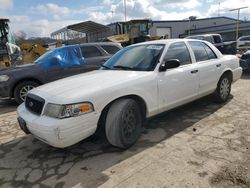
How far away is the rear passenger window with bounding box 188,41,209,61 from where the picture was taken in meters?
5.20

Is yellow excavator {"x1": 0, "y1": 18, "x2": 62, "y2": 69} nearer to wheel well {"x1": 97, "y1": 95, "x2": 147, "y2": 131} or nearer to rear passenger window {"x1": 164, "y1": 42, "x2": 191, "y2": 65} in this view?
rear passenger window {"x1": 164, "y1": 42, "x2": 191, "y2": 65}

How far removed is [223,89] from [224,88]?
45 millimetres

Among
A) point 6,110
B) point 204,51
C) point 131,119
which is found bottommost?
point 6,110

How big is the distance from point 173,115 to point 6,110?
4393 millimetres

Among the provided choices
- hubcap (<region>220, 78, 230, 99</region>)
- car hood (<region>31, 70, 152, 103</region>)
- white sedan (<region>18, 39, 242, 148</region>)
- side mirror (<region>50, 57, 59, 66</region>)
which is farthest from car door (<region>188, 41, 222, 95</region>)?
side mirror (<region>50, 57, 59, 66</region>)

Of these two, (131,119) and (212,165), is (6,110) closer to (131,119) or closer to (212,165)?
(131,119)

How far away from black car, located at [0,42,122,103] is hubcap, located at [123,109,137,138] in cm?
422

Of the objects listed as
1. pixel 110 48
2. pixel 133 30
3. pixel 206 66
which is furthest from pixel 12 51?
pixel 206 66

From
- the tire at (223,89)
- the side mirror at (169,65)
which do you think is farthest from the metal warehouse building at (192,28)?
the side mirror at (169,65)

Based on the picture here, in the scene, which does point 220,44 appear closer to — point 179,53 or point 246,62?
point 246,62

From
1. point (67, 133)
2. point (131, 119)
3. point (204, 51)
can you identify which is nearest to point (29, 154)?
point (67, 133)

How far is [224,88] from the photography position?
586cm

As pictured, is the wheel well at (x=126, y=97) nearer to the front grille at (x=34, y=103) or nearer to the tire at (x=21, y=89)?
the front grille at (x=34, y=103)

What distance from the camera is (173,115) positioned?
17.4 feet
